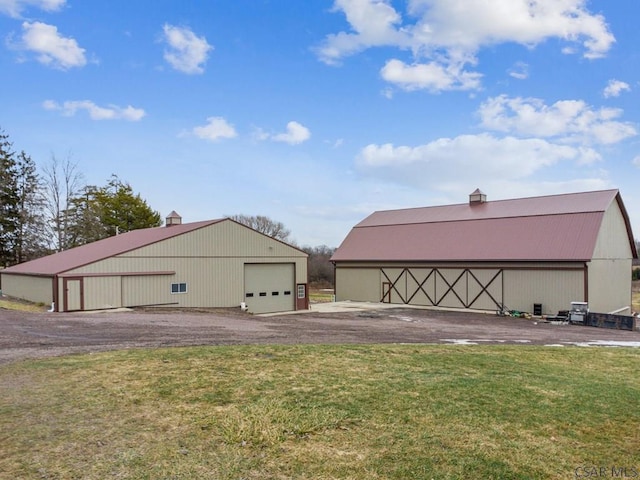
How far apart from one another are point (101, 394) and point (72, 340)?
6.10 meters

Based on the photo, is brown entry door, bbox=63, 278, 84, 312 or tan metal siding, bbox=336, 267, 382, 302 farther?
tan metal siding, bbox=336, 267, 382, 302

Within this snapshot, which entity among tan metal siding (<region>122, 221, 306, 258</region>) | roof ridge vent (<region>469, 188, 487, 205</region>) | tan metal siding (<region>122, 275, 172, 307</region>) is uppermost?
roof ridge vent (<region>469, 188, 487, 205</region>)

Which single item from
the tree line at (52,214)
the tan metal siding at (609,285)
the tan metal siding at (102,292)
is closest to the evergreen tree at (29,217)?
the tree line at (52,214)

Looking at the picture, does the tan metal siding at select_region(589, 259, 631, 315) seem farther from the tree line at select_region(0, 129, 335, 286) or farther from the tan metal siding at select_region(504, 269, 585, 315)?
the tree line at select_region(0, 129, 335, 286)

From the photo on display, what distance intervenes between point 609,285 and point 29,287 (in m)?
31.6

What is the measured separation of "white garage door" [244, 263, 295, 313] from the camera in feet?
93.6

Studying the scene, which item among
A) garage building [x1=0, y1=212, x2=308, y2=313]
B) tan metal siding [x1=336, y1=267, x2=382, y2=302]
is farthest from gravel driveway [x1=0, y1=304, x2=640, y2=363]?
tan metal siding [x1=336, y1=267, x2=382, y2=302]

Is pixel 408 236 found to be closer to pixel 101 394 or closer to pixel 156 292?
pixel 156 292

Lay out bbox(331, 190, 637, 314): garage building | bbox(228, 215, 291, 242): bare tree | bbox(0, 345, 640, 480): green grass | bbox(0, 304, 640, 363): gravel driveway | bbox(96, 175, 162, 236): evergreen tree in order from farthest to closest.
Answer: bbox(228, 215, 291, 242): bare tree, bbox(96, 175, 162, 236): evergreen tree, bbox(331, 190, 637, 314): garage building, bbox(0, 304, 640, 363): gravel driveway, bbox(0, 345, 640, 480): green grass

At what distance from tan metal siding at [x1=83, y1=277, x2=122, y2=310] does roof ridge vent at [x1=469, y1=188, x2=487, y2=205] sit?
2325cm

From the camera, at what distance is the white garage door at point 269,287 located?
2853 cm

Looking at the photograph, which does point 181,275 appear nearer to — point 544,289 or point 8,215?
point 544,289

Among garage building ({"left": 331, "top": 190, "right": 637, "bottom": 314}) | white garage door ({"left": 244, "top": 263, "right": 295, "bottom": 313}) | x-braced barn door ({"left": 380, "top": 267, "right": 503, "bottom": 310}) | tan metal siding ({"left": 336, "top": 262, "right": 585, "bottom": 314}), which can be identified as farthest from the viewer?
x-braced barn door ({"left": 380, "top": 267, "right": 503, "bottom": 310})

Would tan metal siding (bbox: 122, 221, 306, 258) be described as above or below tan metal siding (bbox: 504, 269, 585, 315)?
above
